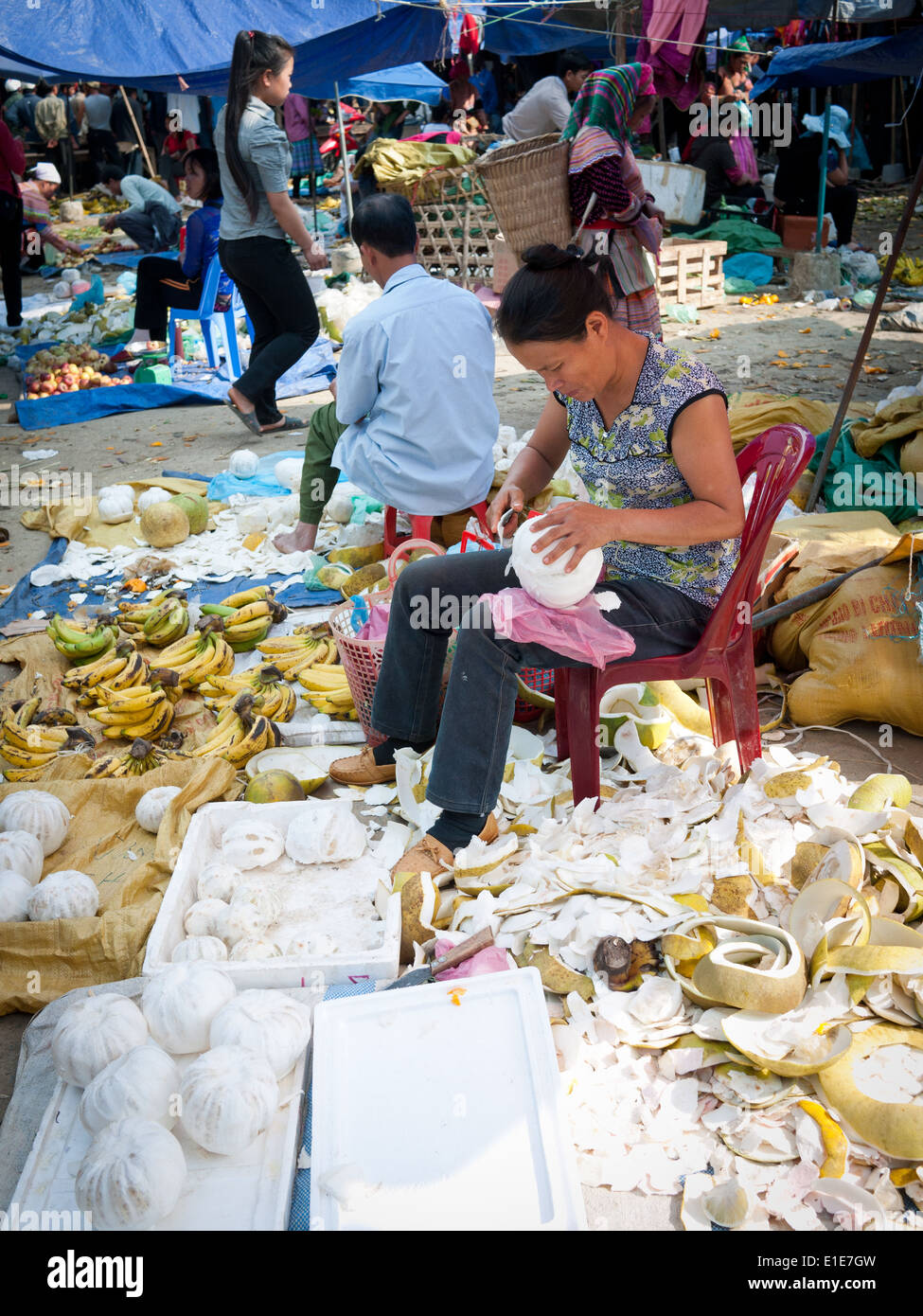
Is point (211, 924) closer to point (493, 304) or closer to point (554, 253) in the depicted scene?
point (554, 253)

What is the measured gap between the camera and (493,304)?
8969 mm

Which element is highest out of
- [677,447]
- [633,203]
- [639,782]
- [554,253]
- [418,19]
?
[418,19]

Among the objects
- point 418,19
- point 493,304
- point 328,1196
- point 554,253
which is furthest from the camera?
point 493,304

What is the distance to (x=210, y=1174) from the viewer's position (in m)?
1.90

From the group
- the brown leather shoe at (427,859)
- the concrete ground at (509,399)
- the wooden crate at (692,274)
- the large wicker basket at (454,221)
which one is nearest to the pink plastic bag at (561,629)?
the brown leather shoe at (427,859)

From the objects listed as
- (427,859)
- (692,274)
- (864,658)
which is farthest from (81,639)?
(692,274)

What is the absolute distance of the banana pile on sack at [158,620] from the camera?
4004 mm

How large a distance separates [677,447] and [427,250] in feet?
27.1

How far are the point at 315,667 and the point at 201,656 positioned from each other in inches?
18.7

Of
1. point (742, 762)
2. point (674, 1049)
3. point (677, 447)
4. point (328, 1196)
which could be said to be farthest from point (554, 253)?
point (328, 1196)

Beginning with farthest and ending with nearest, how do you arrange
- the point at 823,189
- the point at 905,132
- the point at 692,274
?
1. the point at 905,132
2. the point at 823,189
3. the point at 692,274

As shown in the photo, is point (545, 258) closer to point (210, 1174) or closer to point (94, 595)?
point (210, 1174)

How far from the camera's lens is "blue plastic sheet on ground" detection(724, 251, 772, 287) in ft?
31.7

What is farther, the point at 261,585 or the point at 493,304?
the point at 493,304
